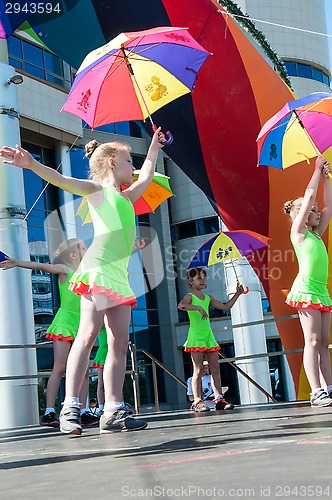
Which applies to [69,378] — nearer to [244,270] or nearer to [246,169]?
[246,169]

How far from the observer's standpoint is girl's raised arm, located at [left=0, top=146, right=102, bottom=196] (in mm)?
3826

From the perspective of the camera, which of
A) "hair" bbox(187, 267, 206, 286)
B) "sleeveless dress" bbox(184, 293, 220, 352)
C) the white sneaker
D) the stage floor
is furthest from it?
"hair" bbox(187, 267, 206, 286)

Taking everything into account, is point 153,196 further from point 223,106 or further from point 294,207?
point 294,207

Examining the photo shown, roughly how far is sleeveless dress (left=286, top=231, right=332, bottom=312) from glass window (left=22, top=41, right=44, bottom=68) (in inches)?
647

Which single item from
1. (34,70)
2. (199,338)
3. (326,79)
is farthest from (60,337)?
(326,79)

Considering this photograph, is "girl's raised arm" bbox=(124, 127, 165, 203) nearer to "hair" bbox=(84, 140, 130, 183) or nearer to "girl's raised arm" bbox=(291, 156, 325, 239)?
"hair" bbox=(84, 140, 130, 183)

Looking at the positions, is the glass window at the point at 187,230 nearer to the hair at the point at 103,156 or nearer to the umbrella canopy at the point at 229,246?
the umbrella canopy at the point at 229,246

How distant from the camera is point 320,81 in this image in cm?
3172

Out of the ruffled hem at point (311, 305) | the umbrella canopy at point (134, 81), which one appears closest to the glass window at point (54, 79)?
the umbrella canopy at point (134, 81)

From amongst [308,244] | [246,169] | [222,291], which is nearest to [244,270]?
[246,169]

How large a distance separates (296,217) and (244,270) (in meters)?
9.45

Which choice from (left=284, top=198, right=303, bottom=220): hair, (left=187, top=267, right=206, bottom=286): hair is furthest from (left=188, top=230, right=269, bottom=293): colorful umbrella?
(left=284, top=198, right=303, bottom=220): hair

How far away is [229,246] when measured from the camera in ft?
29.0

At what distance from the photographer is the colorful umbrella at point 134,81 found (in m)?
6.36
